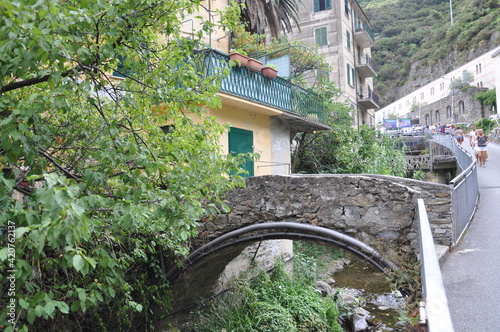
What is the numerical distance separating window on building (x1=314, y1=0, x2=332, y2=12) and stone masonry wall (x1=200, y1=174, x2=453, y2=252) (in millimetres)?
16711

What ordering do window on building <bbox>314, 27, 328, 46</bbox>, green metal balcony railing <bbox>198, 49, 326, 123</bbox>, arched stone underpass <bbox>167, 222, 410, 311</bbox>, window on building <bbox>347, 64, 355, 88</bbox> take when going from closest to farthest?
arched stone underpass <bbox>167, 222, 410, 311</bbox>, green metal balcony railing <bbox>198, 49, 326, 123</bbox>, window on building <bbox>314, 27, 328, 46</bbox>, window on building <bbox>347, 64, 355, 88</bbox>

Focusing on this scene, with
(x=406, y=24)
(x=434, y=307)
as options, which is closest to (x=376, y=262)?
(x=434, y=307)

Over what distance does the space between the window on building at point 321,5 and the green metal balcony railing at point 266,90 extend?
38.6 feet

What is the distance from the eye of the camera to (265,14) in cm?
1342

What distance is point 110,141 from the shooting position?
4531 millimetres

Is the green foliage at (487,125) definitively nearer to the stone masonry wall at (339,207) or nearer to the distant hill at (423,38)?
the distant hill at (423,38)

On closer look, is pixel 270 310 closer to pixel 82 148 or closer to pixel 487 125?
pixel 82 148

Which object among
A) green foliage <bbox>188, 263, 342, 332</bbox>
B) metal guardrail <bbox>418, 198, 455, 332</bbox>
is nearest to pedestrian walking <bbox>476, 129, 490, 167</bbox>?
green foliage <bbox>188, 263, 342, 332</bbox>

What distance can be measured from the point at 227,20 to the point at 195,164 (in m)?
1.69

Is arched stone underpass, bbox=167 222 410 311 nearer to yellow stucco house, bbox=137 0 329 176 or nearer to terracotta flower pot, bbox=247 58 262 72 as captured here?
yellow stucco house, bbox=137 0 329 176

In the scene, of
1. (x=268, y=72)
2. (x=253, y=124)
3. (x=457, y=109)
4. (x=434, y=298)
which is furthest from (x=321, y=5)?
(x=457, y=109)

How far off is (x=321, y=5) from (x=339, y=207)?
18548mm

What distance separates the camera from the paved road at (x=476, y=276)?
163 inches

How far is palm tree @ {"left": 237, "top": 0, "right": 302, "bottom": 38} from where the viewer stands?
12192 mm
